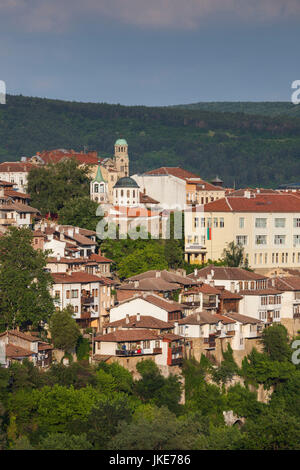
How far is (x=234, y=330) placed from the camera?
88000mm

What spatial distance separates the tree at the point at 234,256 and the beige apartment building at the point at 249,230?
73 cm

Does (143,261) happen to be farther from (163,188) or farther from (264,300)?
(163,188)

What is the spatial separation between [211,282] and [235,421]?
1469 cm

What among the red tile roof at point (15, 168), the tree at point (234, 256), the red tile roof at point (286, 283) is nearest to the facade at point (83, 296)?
the red tile roof at point (286, 283)

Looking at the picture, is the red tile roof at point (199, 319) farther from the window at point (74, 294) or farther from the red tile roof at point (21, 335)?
the red tile roof at point (21, 335)

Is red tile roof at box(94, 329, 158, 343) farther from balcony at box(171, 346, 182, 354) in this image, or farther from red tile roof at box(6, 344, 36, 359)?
red tile roof at box(6, 344, 36, 359)

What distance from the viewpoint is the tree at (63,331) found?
7756 cm

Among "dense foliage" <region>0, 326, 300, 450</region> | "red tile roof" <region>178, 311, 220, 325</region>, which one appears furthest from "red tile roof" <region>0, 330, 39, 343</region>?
"red tile roof" <region>178, 311, 220, 325</region>

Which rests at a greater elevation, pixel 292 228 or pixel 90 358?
pixel 292 228

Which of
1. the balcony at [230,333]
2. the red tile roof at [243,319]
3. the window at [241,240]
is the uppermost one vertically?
the window at [241,240]

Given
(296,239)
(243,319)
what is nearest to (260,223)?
(296,239)

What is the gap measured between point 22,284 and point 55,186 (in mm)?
31626
